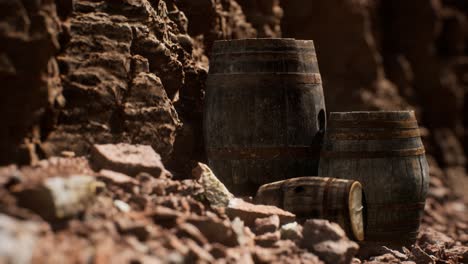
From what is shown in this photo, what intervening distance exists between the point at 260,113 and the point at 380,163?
35.7 inches

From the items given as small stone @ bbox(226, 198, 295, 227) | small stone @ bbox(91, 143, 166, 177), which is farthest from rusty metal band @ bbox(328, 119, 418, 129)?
small stone @ bbox(91, 143, 166, 177)

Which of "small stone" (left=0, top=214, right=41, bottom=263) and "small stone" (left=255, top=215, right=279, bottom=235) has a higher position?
"small stone" (left=0, top=214, right=41, bottom=263)

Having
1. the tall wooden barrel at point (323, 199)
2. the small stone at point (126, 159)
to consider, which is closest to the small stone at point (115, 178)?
the small stone at point (126, 159)

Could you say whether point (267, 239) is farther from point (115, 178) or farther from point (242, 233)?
point (115, 178)

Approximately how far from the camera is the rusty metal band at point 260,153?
5863 mm

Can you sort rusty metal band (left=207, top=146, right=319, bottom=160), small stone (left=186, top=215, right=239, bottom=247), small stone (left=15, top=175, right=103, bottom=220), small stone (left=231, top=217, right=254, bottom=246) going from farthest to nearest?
rusty metal band (left=207, top=146, right=319, bottom=160) < small stone (left=231, top=217, right=254, bottom=246) < small stone (left=186, top=215, right=239, bottom=247) < small stone (left=15, top=175, right=103, bottom=220)

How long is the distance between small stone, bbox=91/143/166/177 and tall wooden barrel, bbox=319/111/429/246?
1542 millimetres

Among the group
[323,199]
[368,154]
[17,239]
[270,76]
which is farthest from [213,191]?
[17,239]

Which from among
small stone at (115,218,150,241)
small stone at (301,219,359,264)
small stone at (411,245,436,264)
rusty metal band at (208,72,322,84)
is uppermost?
rusty metal band at (208,72,322,84)

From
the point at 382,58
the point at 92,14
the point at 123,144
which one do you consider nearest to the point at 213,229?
the point at 123,144

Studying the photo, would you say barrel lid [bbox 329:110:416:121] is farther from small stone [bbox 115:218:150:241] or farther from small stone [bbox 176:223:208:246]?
small stone [bbox 115:218:150:241]

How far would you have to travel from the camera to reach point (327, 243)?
4.56 meters

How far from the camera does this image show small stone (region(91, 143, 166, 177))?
453cm

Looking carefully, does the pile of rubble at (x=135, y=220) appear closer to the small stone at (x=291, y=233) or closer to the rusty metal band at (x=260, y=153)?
the small stone at (x=291, y=233)
